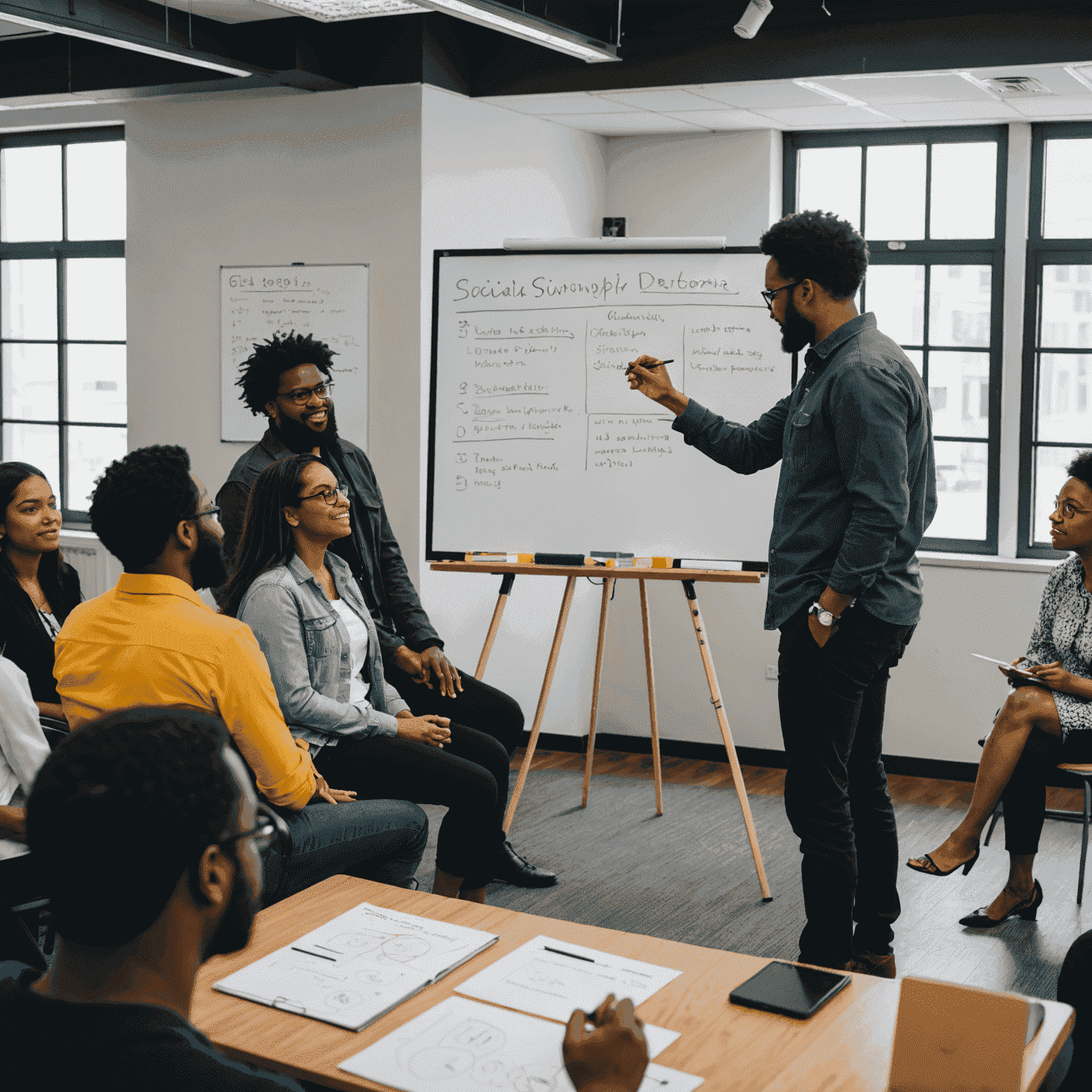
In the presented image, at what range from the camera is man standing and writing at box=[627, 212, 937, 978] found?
2.63m

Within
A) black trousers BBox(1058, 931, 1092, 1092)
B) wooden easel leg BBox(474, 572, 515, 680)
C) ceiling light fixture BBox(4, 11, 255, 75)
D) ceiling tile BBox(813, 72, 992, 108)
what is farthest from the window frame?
black trousers BBox(1058, 931, 1092, 1092)

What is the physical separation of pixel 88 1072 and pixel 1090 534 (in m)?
3.19

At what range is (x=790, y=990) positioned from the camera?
5.82 ft

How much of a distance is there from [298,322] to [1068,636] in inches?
115

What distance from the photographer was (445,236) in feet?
15.5

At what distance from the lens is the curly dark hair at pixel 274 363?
3428 mm

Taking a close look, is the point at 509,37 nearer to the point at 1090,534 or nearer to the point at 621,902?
the point at 1090,534

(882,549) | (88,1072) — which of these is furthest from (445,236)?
(88,1072)

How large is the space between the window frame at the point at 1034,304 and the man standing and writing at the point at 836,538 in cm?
232

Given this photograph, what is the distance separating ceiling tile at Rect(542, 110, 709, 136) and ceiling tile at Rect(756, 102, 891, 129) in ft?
1.21

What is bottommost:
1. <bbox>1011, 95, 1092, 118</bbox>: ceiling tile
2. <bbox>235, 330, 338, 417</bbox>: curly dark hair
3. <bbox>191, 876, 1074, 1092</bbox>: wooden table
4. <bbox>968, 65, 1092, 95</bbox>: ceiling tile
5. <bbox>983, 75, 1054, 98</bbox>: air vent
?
<bbox>191, 876, 1074, 1092</bbox>: wooden table

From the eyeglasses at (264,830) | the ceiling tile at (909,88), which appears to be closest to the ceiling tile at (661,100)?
the ceiling tile at (909,88)

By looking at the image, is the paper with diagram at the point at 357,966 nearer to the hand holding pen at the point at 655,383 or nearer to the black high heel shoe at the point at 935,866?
the hand holding pen at the point at 655,383

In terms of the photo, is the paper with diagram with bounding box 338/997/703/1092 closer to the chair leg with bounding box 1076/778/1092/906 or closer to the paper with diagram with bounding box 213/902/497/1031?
the paper with diagram with bounding box 213/902/497/1031
